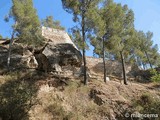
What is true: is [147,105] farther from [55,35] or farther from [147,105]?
[55,35]

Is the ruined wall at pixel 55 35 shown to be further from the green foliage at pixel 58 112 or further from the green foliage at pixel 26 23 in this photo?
the green foliage at pixel 58 112

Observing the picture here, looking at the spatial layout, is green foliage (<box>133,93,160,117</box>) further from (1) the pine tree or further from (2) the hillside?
(1) the pine tree

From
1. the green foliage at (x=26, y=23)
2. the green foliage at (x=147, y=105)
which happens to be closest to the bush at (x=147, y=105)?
the green foliage at (x=147, y=105)

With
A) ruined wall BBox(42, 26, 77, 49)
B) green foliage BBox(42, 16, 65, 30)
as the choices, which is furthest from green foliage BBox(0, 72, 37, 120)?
green foliage BBox(42, 16, 65, 30)

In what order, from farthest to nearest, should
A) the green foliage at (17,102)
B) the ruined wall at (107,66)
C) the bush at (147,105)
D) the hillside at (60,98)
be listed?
the ruined wall at (107,66), the bush at (147,105), the hillside at (60,98), the green foliage at (17,102)

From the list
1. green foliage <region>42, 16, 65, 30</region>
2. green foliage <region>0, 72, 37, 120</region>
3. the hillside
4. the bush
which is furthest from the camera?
green foliage <region>42, 16, 65, 30</region>

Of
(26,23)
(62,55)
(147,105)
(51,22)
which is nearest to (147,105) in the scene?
(147,105)

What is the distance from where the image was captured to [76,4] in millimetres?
19047

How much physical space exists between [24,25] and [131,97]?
12656mm

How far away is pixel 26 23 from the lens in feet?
69.3

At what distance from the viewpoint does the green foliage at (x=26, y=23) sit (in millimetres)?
20672

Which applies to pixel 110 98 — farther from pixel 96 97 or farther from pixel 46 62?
pixel 46 62

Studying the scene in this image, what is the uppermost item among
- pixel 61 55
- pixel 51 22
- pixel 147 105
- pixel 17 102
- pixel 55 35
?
pixel 51 22

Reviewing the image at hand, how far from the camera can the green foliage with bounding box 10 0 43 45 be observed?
20.7 m
